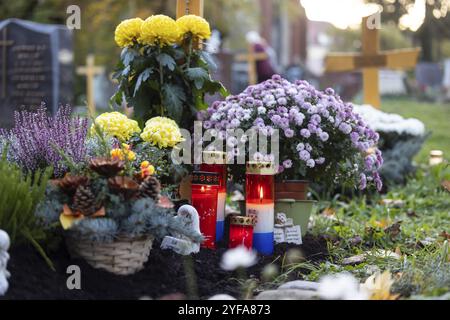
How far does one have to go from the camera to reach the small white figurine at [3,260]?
2.47 metres

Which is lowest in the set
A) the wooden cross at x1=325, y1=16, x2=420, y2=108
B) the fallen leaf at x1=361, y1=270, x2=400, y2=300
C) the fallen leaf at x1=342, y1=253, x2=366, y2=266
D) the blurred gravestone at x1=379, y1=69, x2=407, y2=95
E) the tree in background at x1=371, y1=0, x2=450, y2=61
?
the fallen leaf at x1=342, y1=253, x2=366, y2=266

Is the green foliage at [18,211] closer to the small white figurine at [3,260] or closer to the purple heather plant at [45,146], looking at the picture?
the small white figurine at [3,260]

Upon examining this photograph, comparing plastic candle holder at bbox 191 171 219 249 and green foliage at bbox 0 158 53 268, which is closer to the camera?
green foliage at bbox 0 158 53 268

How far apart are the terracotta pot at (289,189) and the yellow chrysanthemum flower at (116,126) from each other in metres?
0.99

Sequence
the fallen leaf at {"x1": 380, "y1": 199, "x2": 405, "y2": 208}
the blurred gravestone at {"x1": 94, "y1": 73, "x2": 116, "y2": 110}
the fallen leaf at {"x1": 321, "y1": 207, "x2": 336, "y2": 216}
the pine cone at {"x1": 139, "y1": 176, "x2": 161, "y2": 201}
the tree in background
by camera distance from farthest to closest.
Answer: the tree in background < the blurred gravestone at {"x1": 94, "y1": 73, "x2": 116, "y2": 110} < the fallen leaf at {"x1": 380, "y1": 199, "x2": 405, "y2": 208} < the fallen leaf at {"x1": 321, "y1": 207, "x2": 336, "y2": 216} < the pine cone at {"x1": 139, "y1": 176, "x2": 161, "y2": 201}

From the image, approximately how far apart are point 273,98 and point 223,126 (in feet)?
1.16

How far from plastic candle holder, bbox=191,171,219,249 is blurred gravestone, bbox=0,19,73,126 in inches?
206

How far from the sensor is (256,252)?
3.63 m

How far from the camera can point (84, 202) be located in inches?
108

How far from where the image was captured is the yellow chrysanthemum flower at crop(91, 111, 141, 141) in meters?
3.68

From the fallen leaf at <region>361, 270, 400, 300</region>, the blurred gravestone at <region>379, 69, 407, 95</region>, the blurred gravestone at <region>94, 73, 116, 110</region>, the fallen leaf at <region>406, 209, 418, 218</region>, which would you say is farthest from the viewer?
the blurred gravestone at <region>379, 69, 407, 95</region>

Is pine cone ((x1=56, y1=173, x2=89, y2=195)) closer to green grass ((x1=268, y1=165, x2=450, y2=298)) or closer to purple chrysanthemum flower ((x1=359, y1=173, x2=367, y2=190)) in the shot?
green grass ((x1=268, y1=165, x2=450, y2=298))

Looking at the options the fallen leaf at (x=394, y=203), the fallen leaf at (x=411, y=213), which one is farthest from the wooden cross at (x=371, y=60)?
the fallen leaf at (x=411, y=213)

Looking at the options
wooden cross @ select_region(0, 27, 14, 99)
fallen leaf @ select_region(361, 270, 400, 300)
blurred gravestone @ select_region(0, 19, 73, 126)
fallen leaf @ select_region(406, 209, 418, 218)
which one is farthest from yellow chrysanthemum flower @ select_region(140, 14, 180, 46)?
wooden cross @ select_region(0, 27, 14, 99)
